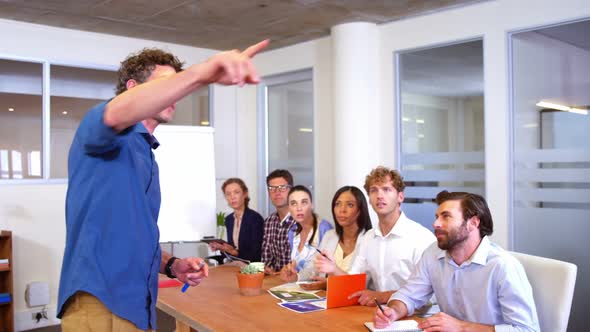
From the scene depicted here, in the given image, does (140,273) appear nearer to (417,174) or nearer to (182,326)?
(182,326)

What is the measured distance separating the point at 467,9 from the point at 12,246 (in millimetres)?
4468

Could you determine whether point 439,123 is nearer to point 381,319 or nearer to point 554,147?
point 554,147

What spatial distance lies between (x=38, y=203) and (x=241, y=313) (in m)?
3.56

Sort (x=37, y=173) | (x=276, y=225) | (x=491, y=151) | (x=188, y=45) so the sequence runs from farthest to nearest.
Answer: (x=188, y=45)
(x=37, y=173)
(x=491, y=151)
(x=276, y=225)

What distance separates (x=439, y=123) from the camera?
504 cm

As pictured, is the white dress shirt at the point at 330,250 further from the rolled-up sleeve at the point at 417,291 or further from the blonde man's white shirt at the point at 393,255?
the rolled-up sleeve at the point at 417,291

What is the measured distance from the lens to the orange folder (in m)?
2.45

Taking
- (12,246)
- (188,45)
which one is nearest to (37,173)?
(12,246)

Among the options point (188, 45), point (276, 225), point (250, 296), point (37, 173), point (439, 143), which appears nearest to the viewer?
point (250, 296)

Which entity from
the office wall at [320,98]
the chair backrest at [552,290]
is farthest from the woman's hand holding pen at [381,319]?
the office wall at [320,98]

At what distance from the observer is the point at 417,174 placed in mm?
5090

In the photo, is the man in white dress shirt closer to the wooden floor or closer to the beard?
the beard

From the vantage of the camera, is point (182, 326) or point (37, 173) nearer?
point (182, 326)

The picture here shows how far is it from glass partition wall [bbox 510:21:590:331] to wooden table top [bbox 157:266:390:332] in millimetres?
2348
